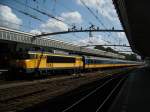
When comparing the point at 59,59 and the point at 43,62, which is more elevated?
the point at 59,59

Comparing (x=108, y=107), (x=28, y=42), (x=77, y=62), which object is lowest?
(x=108, y=107)

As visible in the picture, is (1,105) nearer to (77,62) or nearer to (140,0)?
(140,0)

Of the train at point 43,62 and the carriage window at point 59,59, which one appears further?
the carriage window at point 59,59

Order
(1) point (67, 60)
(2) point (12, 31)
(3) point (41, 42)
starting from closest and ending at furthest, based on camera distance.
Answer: (1) point (67, 60)
(2) point (12, 31)
(3) point (41, 42)

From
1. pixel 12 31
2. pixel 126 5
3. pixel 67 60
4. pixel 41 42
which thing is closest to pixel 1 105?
pixel 126 5

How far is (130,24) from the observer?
29.0 metres

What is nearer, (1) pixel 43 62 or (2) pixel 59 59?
(1) pixel 43 62

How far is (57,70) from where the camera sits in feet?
128

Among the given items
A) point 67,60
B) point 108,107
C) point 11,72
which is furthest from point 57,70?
point 108,107

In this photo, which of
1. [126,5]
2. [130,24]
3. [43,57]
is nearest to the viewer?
[126,5]

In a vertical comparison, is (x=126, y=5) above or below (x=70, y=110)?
above

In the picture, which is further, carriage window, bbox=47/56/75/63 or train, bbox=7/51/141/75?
carriage window, bbox=47/56/75/63

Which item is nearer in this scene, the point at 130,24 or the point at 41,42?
the point at 130,24

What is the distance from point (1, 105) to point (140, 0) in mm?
11076
